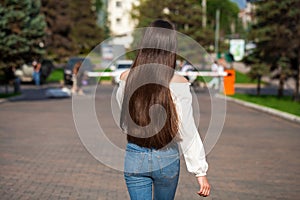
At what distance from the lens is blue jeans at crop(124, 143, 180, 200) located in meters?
3.84

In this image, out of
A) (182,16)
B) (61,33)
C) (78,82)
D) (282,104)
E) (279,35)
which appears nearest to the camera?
(78,82)

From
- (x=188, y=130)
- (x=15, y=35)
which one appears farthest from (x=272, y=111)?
(x=188, y=130)

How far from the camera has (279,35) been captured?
26219mm

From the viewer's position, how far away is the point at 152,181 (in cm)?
396

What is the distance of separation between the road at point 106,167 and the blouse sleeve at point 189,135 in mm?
1144

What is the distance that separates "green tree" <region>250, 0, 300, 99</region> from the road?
1043 cm

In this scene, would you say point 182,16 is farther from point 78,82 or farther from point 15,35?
point 78,82

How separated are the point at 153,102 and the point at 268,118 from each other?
1574cm

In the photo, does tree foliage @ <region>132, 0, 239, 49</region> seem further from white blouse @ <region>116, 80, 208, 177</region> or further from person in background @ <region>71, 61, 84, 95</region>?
white blouse @ <region>116, 80, 208, 177</region>

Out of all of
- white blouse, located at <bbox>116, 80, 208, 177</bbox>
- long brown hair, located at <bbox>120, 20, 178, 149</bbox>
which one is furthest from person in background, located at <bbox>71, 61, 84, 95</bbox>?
white blouse, located at <bbox>116, 80, 208, 177</bbox>

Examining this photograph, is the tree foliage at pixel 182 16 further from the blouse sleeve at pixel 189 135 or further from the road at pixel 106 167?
the blouse sleeve at pixel 189 135

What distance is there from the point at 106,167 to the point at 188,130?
5.95 meters

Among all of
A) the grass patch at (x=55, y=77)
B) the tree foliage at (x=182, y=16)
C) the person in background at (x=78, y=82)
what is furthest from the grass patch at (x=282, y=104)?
the tree foliage at (x=182, y=16)

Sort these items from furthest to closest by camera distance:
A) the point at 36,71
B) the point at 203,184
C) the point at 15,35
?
→ the point at 36,71
the point at 15,35
the point at 203,184
